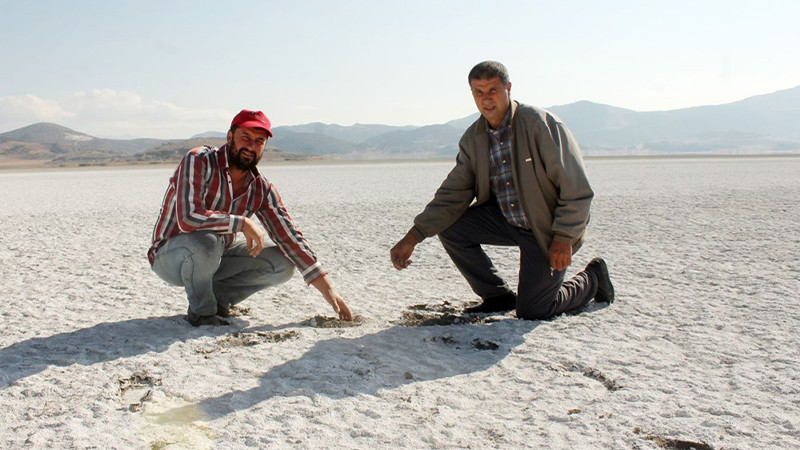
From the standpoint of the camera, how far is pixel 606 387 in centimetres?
268

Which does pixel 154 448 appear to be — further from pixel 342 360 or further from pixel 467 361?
pixel 467 361

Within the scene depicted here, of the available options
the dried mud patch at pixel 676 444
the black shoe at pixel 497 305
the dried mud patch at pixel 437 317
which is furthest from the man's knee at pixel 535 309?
the dried mud patch at pixel 676 444

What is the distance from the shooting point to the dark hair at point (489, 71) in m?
3.33

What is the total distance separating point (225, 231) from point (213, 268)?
24 cm

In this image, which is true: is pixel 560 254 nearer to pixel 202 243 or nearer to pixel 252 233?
pixel 252 233

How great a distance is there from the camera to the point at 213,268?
11.2ft

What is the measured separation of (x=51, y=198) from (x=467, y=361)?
1316 cm

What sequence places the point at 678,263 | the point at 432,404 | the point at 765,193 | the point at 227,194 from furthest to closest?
the point at 765,193, the point at 678,263, the point at 227,194, the point at 432,404

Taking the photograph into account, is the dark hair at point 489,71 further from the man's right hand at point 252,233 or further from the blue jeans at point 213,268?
the blue jeans at point 213,268

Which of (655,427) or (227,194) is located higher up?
(227,194)

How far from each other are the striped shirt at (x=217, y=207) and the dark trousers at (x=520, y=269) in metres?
0.84

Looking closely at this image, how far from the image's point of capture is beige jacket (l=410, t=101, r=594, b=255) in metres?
3.24

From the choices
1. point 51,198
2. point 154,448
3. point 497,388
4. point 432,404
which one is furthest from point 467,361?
point 51,198

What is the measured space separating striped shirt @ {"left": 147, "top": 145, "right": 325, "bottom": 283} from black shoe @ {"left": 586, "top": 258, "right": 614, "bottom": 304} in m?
1.54
